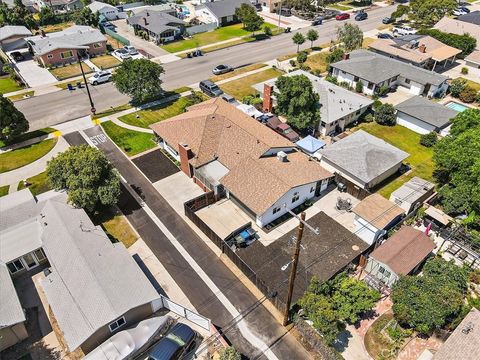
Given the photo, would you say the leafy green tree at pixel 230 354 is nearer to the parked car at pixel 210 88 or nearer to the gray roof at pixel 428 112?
the gray roof at pixel 428 112

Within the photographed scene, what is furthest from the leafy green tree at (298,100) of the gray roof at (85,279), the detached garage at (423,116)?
the gray roof at (85,279)

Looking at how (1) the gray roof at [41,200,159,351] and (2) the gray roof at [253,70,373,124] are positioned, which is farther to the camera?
(2) the gray roof at [253,70,373,124]

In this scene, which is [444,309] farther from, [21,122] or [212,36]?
[212,36]

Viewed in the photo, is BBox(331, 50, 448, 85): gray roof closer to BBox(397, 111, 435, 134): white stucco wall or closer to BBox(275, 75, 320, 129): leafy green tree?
BBox(397, 111, 435, 134): white stucco wall

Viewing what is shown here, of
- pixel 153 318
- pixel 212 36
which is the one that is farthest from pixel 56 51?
pixel 153 318

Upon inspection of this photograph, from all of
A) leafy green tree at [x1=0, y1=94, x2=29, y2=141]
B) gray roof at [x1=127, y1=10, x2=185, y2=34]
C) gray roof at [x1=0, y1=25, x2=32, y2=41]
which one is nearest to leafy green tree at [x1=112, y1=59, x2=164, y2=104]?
leafy green tree at [x1=0, y1=94, x2=29, y2=141]

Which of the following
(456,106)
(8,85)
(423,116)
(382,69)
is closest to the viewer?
(423,116)

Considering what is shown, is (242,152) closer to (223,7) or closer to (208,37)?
(208,37)

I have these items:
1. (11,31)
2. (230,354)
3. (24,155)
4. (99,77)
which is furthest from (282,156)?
(11,31)
